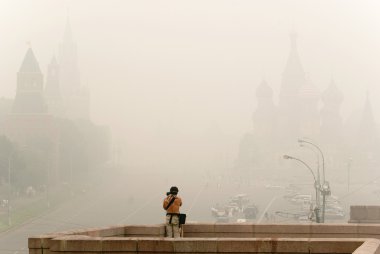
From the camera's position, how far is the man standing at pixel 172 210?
2797cm

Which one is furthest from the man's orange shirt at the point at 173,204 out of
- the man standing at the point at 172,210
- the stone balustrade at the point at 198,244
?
the stone balustrade at the point at 198,244

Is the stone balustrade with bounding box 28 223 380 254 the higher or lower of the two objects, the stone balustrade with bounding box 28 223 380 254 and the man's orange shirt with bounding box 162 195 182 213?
the lower

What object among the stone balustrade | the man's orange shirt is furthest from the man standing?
the stone balustrade

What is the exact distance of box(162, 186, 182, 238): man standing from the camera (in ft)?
91.8

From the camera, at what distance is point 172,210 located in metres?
28.2

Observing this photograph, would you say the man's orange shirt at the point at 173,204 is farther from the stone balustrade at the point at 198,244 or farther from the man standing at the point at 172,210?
the stone balustrade at the point at 198,244

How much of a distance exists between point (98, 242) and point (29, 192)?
15724cm

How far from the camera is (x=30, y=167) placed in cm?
18162

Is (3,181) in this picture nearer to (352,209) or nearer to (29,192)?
(29,192)

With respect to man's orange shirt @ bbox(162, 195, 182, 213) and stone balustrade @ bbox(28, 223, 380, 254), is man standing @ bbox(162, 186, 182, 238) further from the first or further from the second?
stone balustrade @ bbox(28, 223, 380, 254)

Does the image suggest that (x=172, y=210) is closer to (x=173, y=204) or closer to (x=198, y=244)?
(x=173, y=204)

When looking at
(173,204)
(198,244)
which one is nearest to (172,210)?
(173,204)

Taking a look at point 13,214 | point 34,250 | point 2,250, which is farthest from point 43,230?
point 34,250

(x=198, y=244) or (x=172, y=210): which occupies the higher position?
(x=172, y=210)
